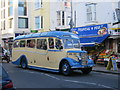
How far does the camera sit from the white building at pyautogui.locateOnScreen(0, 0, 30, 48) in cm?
3925

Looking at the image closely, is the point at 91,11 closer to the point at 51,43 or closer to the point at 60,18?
the point at 60,18

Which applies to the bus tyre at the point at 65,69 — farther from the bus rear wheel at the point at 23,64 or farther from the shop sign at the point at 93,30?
the shop sign at the point at 93,30

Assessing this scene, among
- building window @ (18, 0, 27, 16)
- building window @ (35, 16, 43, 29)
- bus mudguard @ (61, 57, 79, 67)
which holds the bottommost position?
bus mudguard @ (61, 57, 79, 67)

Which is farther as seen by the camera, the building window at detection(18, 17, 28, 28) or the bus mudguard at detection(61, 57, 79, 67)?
the building window at detection(18, 17, 28, 28)

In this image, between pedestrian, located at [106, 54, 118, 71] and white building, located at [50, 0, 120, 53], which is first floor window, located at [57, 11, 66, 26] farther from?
pedestrian, located at [106, 54, 118, 71]

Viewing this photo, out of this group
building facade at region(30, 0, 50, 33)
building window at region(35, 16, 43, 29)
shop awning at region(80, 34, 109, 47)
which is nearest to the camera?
shop awning at region(80, 34, 109, 47)

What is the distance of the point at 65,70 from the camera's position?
13094 millimetres

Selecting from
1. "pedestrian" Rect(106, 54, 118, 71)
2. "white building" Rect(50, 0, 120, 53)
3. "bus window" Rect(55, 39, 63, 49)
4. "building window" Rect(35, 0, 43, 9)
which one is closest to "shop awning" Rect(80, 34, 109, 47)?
"white building" Rect(50, 0, 120, 53)

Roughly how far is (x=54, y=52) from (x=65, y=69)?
146 centimetres

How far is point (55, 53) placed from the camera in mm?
13773

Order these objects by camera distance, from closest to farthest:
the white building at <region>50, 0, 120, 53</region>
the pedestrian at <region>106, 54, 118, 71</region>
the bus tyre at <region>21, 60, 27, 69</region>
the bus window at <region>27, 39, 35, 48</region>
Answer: the pedestrian at <region>106, 54, 118, 71</region>, the bus window at <region>27, 39, 35, 48</region>, the bus tyre at <region>21, 60, 27, 69</region>, the white building at <region>50, 0, 120, 53</region>

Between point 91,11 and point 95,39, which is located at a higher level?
point 91,11

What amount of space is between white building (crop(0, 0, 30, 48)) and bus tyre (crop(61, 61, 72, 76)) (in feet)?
82.7

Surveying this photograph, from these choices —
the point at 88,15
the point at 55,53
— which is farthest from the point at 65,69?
the point at 88,15
